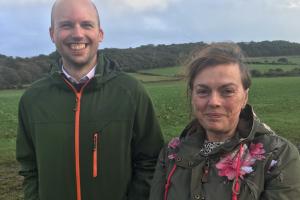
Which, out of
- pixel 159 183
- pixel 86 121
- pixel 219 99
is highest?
pixel 219 99

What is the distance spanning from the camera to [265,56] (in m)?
78.6

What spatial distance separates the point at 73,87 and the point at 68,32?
425 millimetres

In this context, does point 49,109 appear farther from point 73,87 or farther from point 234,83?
point 234,83

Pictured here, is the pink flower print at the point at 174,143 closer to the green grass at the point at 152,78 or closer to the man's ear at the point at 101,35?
the man's ear at the point at 101,35

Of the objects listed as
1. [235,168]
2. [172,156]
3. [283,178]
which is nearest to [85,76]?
[172,156]

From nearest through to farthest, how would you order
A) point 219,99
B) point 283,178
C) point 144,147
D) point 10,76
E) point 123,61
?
1. point 283,178
2. point 219,99
3. point 144,147
4. point 10,76
5. point 123,61

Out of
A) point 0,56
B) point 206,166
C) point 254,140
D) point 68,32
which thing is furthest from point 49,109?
point 0,56

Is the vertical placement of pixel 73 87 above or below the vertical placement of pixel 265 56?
below

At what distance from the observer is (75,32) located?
355 centimetres

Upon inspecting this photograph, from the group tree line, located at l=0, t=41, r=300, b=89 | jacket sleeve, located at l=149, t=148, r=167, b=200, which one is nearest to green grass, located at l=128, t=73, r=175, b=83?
tree line, located at l=0, t=41, r=300, b=89

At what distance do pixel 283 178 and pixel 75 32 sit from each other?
1856 millimetres

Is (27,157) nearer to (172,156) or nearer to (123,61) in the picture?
(172,156)

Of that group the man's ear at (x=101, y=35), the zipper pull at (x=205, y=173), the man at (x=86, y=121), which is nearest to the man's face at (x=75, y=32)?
the man at (x=86, y=121)

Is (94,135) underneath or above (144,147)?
above
